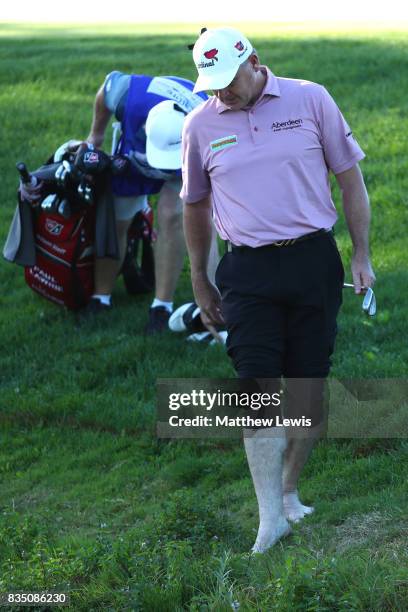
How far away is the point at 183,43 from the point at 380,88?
5030mm

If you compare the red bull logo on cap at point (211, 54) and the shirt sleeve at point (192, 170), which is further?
the shirt sleeve at point (192, 170)

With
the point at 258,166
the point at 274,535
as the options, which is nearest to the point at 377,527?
the point at 274,535

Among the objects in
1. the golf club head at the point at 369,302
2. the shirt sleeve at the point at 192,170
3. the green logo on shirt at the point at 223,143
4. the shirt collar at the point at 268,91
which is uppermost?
the shirt collar at the point at 268,91

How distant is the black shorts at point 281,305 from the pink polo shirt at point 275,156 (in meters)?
0.09

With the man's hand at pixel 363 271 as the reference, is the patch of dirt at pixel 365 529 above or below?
below

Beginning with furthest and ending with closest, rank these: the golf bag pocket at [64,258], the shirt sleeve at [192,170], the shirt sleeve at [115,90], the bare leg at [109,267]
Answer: the bare leg at [109,267] < the golf bag pocket at [64,258] < the shirt sleeve at [115,90] < the shirt sleeve at [192,170]

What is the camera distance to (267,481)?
5.03m

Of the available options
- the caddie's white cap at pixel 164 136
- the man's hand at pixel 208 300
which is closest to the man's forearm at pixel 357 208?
the man's hand at pixel 208 300

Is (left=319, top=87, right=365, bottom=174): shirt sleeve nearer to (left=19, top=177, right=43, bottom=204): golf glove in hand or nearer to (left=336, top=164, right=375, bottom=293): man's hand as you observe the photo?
(left=336, top=164, right=375, bottom=293): man's hand

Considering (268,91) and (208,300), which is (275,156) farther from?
(208,300)

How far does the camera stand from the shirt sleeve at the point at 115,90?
27.5 ft

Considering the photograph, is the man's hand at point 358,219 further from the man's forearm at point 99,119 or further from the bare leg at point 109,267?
the bare leg at point 109,267

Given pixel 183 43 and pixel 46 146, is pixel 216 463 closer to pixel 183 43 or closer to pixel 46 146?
pixel 46 146

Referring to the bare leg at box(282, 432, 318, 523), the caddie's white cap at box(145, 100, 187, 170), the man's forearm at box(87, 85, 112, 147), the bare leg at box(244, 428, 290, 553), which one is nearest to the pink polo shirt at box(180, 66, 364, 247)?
the bare leg at box(244, 428, 290, 553)
